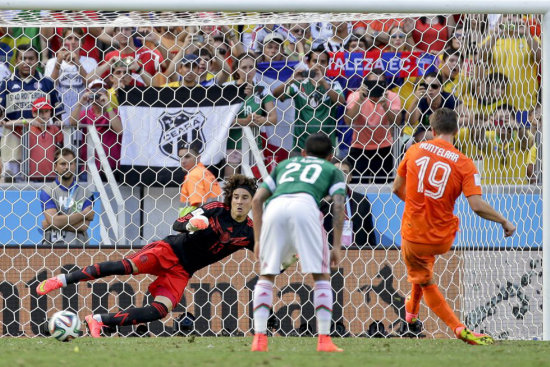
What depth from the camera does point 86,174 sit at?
32.4 feet

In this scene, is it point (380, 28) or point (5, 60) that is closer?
point (5, 60)

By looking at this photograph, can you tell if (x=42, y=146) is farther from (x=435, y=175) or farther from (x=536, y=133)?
(x=536, y=133)

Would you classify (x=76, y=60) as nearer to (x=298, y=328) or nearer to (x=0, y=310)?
(x=0, y=310)

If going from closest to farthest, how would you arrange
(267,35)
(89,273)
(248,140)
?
1. (89,273)
2. (248,140)
3. (267,35)

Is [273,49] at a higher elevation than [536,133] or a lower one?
higher

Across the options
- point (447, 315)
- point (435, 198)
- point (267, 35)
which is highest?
point (267, 35)

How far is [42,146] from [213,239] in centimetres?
275

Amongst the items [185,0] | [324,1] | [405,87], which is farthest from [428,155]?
[405,87]

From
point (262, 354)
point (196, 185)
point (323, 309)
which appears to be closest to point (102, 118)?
point (196, 185)

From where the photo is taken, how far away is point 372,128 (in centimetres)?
980

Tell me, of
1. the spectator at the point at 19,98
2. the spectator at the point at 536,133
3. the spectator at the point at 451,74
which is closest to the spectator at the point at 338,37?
the spectator at the point at 451,74

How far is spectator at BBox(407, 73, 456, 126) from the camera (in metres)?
9.87

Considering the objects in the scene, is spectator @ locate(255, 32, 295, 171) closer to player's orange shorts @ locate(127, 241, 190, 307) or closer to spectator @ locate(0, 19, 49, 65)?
player's orange shorts @ locate(127, 241, 190, 307)

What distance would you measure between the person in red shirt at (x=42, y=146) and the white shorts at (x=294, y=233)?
448 cm
